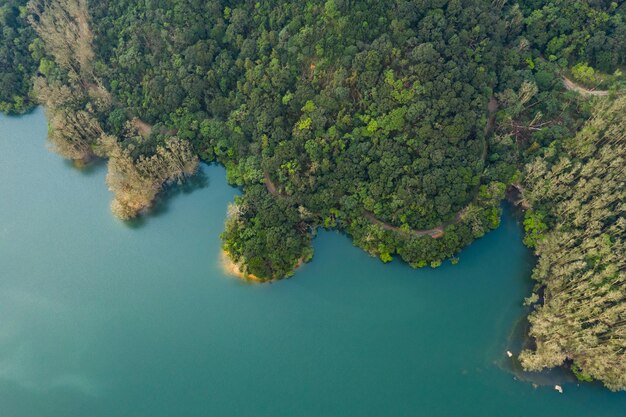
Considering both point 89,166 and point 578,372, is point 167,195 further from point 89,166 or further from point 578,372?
point 578,372

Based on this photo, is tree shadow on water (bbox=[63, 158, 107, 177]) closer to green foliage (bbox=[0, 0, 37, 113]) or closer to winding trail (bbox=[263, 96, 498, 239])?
green foliage (bbox=[0, 0, 37, 113])

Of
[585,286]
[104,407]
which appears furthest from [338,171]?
[104,407]

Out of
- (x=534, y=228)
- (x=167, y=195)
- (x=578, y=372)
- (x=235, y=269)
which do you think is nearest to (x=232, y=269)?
(x=235, y=269)

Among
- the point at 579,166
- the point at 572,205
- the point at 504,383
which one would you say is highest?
the point at 579,166

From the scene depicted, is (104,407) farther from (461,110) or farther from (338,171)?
(461,110)

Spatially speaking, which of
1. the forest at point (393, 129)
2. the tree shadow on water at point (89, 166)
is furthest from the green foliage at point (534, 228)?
the tree shadow on water at point (89, 166)

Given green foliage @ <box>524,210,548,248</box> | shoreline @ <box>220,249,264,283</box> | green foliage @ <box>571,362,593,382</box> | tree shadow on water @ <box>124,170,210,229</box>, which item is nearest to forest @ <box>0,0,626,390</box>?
green foliage @ <box>524,210,548,248</box>
